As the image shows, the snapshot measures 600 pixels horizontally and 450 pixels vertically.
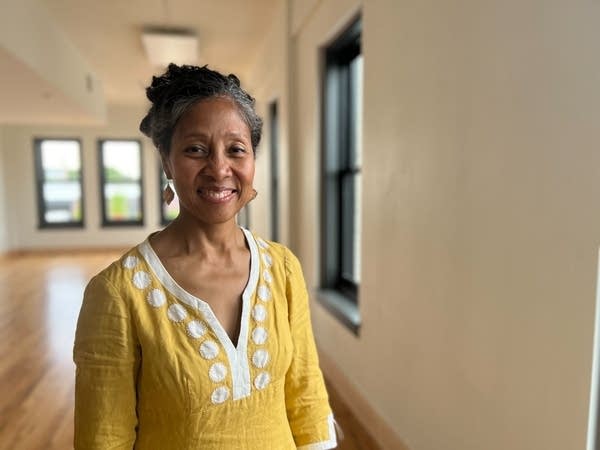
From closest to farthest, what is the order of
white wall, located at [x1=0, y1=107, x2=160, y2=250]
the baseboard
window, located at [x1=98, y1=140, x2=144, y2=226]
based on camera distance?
1. the baseboard
2. white wall, located at [x1=0, y1=107, x2=160, y2=250]
3. window, located at [x1=98, y1=140, x2=144, y2=226]

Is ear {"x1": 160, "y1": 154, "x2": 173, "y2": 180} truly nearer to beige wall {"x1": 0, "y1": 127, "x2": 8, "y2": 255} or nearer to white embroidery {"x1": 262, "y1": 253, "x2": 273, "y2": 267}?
white embroidery {"x1": 262, "y1": 253, "x2": 273, "y2": 267}

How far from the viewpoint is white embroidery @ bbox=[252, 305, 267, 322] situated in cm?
91

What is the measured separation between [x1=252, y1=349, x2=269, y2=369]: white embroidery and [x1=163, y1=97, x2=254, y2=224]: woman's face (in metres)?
0.27

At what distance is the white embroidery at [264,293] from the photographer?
3.07 ft

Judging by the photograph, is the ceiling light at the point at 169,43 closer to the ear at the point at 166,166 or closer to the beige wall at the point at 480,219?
the beige wall at the point at 480,219

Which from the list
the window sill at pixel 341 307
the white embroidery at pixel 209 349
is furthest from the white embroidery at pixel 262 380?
the window sill at pixel 341 307

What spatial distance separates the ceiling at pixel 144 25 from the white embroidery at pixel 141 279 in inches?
144

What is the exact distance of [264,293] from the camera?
0.94m

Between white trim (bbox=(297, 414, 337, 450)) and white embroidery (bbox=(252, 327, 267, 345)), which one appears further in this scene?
white trim (bbox=(297, 414, 337, 450))

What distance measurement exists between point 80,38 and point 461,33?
5045 millimetres

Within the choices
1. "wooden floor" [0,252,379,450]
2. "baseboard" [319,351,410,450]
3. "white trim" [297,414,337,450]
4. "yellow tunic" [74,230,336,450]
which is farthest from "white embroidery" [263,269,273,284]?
"wooden floor" [0,252,379,450]

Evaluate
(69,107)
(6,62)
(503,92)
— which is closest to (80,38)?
(69,107)

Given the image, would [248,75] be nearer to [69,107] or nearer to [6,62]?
[69,107]

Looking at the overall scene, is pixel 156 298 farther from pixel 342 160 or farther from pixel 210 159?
pixel 342 160
